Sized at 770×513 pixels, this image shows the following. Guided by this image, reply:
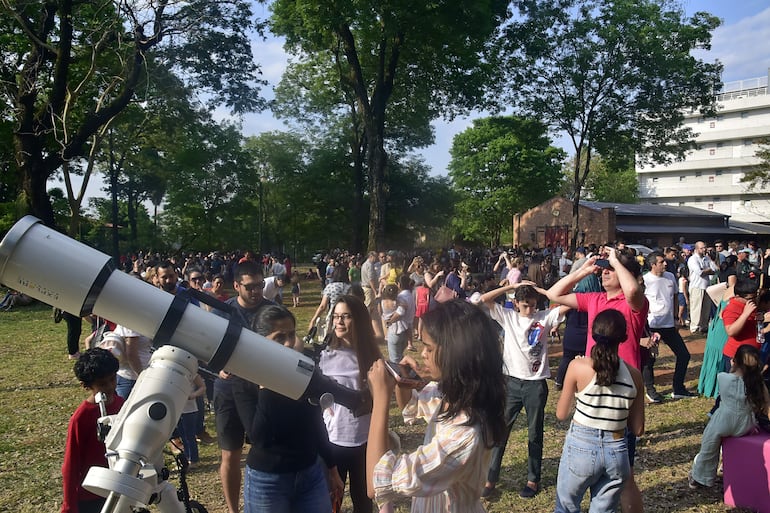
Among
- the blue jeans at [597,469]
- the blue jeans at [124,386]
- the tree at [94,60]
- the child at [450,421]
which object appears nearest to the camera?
the child at [450,421]

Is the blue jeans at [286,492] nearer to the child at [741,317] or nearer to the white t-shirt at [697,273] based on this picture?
the child at [741,317]

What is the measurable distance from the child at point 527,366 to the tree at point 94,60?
895cm

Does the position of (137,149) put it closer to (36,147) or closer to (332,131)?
(332,131)

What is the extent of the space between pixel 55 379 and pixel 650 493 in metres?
8.24

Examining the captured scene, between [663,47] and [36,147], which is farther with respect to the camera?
[663,47]

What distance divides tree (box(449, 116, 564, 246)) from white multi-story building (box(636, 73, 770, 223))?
21438mm

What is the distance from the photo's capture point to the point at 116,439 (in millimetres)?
1594

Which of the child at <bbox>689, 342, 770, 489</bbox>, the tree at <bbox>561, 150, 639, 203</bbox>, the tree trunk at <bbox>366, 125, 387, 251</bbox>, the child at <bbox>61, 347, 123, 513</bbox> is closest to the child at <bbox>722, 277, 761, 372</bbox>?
the child at <bbox>689, 342, 770, 489</bbox>

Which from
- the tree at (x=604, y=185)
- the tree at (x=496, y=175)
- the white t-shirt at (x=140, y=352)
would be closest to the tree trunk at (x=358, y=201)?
the tree at (x=496, y=175)

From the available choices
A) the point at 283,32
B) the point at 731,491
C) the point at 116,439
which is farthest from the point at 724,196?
the point at 116,439

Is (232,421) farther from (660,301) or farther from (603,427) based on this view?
(660,301)

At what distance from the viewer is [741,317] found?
16.2ft

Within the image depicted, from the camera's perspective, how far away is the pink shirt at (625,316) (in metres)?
4.17

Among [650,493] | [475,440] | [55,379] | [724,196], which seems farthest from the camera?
[724,196]
